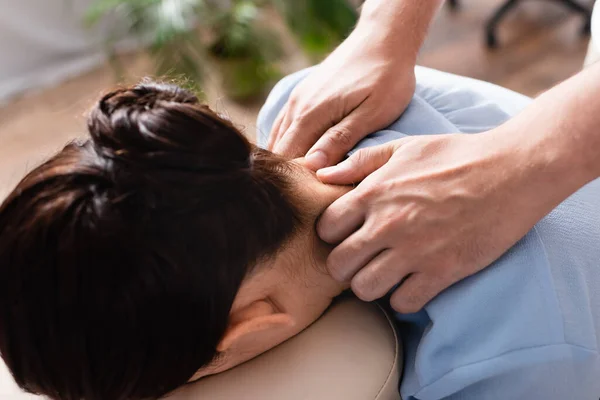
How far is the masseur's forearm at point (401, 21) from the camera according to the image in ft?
3.68

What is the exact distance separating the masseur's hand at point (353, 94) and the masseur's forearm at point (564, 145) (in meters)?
0.26

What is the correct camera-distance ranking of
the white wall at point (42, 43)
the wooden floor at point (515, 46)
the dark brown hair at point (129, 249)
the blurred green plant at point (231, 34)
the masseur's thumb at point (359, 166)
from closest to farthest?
the dark brown hair at point (129, 249), the masseur's thumb at point (359, 166), the blurred green plant at point (231, 34), the wooden floor at point (515, 46), the white wall at point (42, 43)

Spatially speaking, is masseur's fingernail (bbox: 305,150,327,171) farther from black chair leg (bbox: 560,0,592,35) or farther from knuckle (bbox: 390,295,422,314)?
black chair leg (bbox: 560,0,592,35)

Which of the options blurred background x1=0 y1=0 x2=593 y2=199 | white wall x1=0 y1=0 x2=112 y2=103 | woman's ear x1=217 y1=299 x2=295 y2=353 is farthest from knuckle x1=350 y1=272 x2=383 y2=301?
white wall x1=0 y1=0 x2=112 y2=103

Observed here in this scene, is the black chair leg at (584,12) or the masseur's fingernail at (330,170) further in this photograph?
the black chair leg at (584,12)

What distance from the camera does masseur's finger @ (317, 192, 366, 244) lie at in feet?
2.85

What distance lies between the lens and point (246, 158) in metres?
0.78

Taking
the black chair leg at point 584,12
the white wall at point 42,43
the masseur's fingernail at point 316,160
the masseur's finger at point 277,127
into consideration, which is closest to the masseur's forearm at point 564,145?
the masseur's fingernail at point 316,160

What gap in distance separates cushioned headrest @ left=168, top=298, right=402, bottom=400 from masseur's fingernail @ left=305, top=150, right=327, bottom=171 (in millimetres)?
232

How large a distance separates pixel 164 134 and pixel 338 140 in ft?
1.18

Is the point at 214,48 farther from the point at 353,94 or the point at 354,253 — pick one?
the point at 354,253

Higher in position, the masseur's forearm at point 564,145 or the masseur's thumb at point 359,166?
the masseur's thumb at point 359,166

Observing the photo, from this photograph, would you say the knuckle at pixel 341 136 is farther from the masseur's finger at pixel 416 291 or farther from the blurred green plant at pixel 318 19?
the blurred green plant at pixel 318 19

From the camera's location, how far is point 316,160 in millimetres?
994
